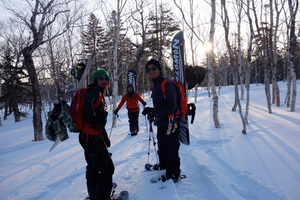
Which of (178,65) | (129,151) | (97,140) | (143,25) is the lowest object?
(129,151)

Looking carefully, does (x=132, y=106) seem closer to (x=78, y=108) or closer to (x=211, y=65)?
(x=211, y=65)

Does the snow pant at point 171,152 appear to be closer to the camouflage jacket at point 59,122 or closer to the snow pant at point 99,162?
the snow pant at point 99,162

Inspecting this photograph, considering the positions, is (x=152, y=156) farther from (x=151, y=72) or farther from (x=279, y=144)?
(x=279, y=144)

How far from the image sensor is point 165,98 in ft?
9.34

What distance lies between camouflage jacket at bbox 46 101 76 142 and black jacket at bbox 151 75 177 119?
1410mm

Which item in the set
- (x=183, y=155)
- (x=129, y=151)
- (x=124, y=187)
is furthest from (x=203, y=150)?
(x=124, y=187)

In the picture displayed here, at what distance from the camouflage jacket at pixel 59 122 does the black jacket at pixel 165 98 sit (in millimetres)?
1410

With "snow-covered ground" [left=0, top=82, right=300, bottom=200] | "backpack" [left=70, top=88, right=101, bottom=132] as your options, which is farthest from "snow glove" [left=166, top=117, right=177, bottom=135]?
"backpack" [left=70, top=88, right=101, bottom=132]

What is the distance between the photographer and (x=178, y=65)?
4098 millimetres

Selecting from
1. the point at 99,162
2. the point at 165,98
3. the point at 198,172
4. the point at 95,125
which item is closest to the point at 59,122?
the point at 95,125

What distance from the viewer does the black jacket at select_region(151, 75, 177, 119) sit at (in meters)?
2.76

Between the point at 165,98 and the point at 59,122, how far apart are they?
167 centimetres

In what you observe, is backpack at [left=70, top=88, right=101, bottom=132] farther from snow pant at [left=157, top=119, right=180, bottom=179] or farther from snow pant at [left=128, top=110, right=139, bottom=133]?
snow pant at [left=128, top=110, right=139, bottom=133]

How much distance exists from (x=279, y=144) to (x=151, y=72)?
11.8ft
